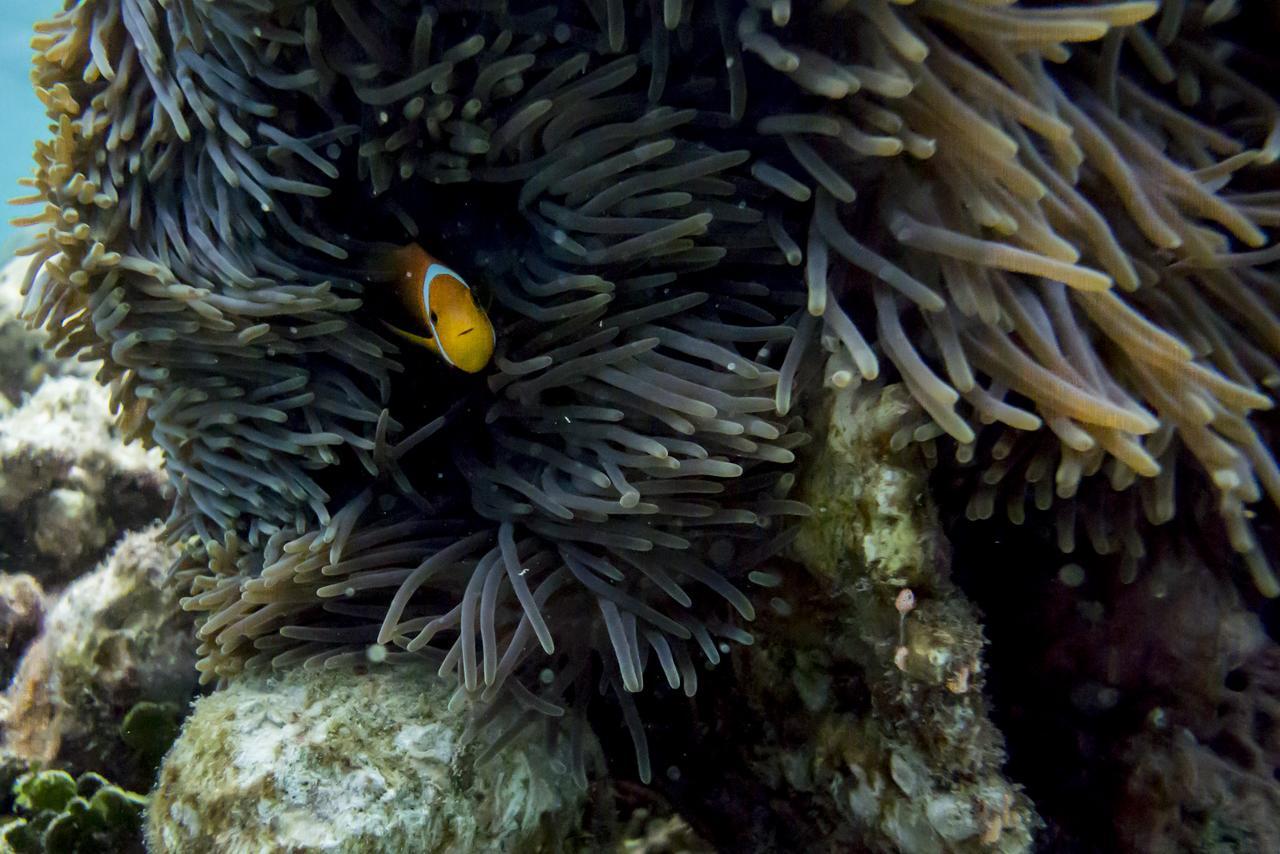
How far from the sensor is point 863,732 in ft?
6.14

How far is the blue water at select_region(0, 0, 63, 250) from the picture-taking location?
2012cm

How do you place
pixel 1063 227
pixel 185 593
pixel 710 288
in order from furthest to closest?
pixel 185 593, pixel 710 288, pixel 1063 227

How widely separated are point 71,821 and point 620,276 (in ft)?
8.93

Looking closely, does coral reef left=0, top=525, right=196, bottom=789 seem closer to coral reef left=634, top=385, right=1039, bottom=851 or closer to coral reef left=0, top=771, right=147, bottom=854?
coral reef left=0, top=771, right=147, bottom=854

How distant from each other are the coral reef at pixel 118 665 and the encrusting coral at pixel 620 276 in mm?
1148

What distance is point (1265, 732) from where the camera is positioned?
188 cm

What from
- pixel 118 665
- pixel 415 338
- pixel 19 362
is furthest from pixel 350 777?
pixel 19 362

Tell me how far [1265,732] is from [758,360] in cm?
141

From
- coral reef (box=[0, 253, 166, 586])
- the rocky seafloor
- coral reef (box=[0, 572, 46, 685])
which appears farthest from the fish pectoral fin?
coral reef (box=[0, 572, 46, 685])

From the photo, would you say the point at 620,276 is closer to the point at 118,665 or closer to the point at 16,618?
the point at 118,665

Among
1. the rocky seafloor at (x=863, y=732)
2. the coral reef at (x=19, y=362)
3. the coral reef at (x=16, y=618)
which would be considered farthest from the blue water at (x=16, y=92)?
the coral reef at (x=19, y=362)

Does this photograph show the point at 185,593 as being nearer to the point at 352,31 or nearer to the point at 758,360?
the point at 352,31

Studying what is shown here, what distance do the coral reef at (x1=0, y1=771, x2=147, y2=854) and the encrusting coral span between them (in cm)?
127

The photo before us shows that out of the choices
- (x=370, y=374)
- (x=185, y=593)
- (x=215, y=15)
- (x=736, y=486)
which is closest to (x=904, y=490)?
(x=736, y=486)
